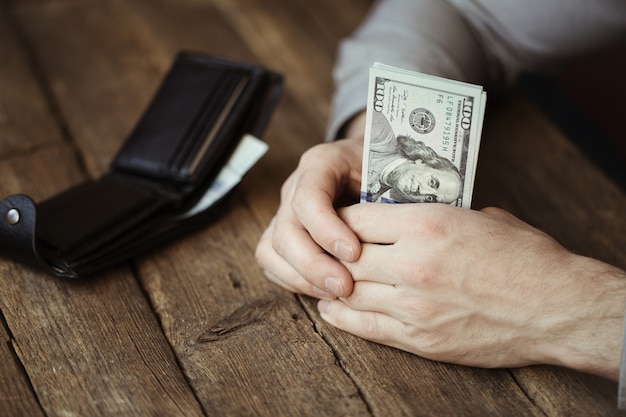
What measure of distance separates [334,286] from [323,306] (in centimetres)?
8

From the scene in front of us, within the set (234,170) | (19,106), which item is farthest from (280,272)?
(19,106)

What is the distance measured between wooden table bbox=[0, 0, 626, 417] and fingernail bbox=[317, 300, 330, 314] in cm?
2

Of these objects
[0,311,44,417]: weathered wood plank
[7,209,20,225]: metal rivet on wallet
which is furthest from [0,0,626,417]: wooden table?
[7,209,20,225]: metal rivet on wallet

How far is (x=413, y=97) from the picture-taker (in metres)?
1.02

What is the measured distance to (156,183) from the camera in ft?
4.32

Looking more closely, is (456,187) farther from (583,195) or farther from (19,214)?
(19,214)

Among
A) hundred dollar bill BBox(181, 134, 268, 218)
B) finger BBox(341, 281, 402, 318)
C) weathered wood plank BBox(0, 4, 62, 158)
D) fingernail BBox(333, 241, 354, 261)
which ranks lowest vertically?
weathered wood plank BBox(0, 4, 62, 158)

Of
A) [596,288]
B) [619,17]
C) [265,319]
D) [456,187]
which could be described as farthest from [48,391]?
[619,17]

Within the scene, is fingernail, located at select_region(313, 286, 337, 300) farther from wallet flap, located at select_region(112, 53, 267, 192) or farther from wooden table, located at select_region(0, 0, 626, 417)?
wallet flap, located at select_region(112, 53, 267, 192)

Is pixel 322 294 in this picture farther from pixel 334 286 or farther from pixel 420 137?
pixel 420 137

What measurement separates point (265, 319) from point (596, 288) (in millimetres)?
485

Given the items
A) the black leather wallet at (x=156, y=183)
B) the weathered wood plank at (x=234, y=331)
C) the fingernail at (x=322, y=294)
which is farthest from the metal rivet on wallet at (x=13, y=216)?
the fingernail at (x=322, y=294)

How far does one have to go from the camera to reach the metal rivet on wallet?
1102mm

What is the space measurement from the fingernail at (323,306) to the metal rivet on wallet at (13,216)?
0.48 m
